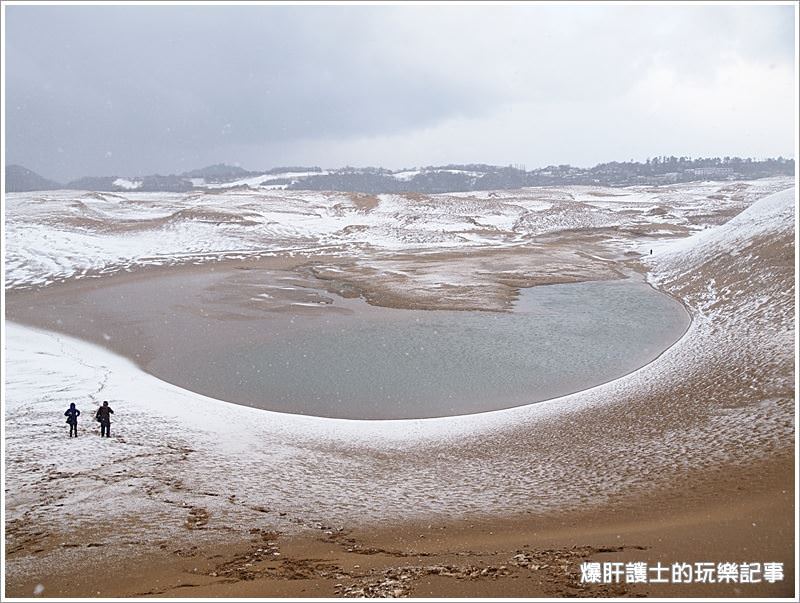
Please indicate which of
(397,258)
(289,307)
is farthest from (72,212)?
(289,307)

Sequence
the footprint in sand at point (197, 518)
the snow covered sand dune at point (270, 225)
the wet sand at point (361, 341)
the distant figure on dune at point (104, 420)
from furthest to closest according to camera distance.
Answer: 1. the snow covered sand dune at point (270, 225)
2. the wet sand at point (361, 341)
3. the distant figure on dune at point (104, 420)
4. the footprint in sand at point (197, 518)

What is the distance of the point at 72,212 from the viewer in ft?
234

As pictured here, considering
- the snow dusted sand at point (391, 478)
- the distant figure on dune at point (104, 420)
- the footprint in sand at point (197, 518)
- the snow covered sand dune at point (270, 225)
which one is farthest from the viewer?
the snow covered sand dune at point (270, 225)

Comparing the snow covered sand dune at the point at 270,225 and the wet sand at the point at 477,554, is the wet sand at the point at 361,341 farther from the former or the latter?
the snow covered sand dune at the point at 270,225

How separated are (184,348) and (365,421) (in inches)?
496

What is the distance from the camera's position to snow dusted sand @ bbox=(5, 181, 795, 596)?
30.8ft

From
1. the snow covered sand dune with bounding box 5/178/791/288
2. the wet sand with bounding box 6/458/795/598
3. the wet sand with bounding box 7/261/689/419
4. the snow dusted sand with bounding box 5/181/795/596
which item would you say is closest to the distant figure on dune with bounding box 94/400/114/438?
the snow dusted sand with bounding box 5/181/795/596

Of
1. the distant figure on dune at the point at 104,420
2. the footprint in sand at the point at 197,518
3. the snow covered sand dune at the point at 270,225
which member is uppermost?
the snow covered sand dune at the point at 270,225

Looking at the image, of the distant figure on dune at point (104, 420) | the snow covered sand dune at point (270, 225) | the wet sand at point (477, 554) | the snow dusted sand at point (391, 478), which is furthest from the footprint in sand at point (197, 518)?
the snow covered sand dune at point (270, 225)

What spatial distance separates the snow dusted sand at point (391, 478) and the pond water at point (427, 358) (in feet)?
4.82

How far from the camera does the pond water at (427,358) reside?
1995 cm

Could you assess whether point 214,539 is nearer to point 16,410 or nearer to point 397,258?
point 16,410

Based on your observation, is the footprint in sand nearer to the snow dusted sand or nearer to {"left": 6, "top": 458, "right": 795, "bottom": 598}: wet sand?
the snow dusted sand

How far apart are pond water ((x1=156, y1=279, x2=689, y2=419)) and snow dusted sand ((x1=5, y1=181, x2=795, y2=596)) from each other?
1468 mm
